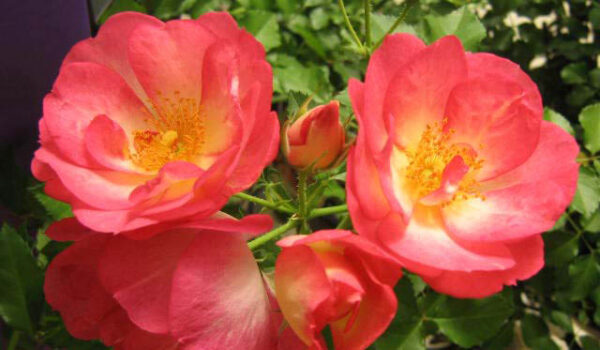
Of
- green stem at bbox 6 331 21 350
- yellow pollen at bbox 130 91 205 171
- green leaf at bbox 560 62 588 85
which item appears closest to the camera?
yellow pollen at bbox 130 91 205 171

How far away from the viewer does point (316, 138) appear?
1.09 ft

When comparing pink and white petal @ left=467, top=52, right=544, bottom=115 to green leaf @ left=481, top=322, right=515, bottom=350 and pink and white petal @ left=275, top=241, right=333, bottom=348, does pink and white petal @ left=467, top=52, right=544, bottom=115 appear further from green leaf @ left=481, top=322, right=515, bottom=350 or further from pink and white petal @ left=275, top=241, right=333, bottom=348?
green leaf @ left=481, top=322, right=515, bottom=350

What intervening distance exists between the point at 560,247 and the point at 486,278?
405 mm

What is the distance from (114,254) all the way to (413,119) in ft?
0.75

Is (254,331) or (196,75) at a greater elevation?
(196,75)

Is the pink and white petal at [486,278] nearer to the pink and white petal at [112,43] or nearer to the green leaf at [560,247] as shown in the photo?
the pink and white petal at [112,43]

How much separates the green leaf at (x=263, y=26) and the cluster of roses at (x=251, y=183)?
11.3 inches

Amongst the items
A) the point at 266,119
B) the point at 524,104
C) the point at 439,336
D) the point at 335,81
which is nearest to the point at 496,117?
the point at 524,104

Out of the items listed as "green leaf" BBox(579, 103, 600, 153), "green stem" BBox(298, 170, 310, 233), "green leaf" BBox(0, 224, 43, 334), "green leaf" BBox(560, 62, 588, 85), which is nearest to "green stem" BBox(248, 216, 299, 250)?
"green stem" BBox(298, 170, 310, 233)

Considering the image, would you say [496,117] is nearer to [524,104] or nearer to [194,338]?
[524,104]

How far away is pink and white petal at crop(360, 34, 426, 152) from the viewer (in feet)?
1.08

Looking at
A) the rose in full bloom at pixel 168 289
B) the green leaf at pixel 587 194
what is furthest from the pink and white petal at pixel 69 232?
the green leaf at pixel 587 194

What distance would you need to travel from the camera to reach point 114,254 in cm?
30

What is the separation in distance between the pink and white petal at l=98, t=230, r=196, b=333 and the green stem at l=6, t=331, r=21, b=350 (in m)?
0.27
